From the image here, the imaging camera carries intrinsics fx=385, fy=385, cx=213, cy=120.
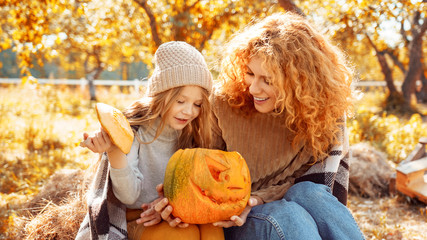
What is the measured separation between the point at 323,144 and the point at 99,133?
1.25 metres

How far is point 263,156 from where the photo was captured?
2346mm

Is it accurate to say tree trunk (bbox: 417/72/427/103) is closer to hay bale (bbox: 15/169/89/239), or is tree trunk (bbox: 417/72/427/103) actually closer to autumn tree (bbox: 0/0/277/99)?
autumn tree (bbox: 0/0/277/99)

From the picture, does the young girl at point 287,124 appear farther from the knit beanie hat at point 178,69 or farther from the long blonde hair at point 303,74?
the knit beanie hat at point 178,69

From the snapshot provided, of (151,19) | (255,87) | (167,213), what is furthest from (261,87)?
(151,19)

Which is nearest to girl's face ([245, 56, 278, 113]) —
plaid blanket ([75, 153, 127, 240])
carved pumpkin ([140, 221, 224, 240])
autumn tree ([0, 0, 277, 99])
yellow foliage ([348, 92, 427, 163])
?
carved pumpkin ([140, 221, 224, 240])

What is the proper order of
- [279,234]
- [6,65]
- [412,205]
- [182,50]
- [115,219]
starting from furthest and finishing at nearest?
1. [6,65]
2. [412,205]
3. [182,50]
4. [115,219]
5. [279,234]

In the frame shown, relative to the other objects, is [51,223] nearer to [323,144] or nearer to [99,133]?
[99,133]

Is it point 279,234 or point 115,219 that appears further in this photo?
point 115,219

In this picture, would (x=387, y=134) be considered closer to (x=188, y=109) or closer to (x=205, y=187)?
(x=188, y=109)

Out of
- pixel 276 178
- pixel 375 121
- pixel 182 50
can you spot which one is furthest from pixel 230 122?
pixel 375 121

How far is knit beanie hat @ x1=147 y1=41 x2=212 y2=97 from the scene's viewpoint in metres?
1.95

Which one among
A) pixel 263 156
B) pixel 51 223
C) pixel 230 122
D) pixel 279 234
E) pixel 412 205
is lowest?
pixel 412 205

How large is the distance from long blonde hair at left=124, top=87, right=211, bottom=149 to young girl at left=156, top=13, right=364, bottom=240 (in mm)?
215

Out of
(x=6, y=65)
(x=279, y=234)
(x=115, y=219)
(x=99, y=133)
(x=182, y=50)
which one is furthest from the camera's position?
(x=6, y=65)
